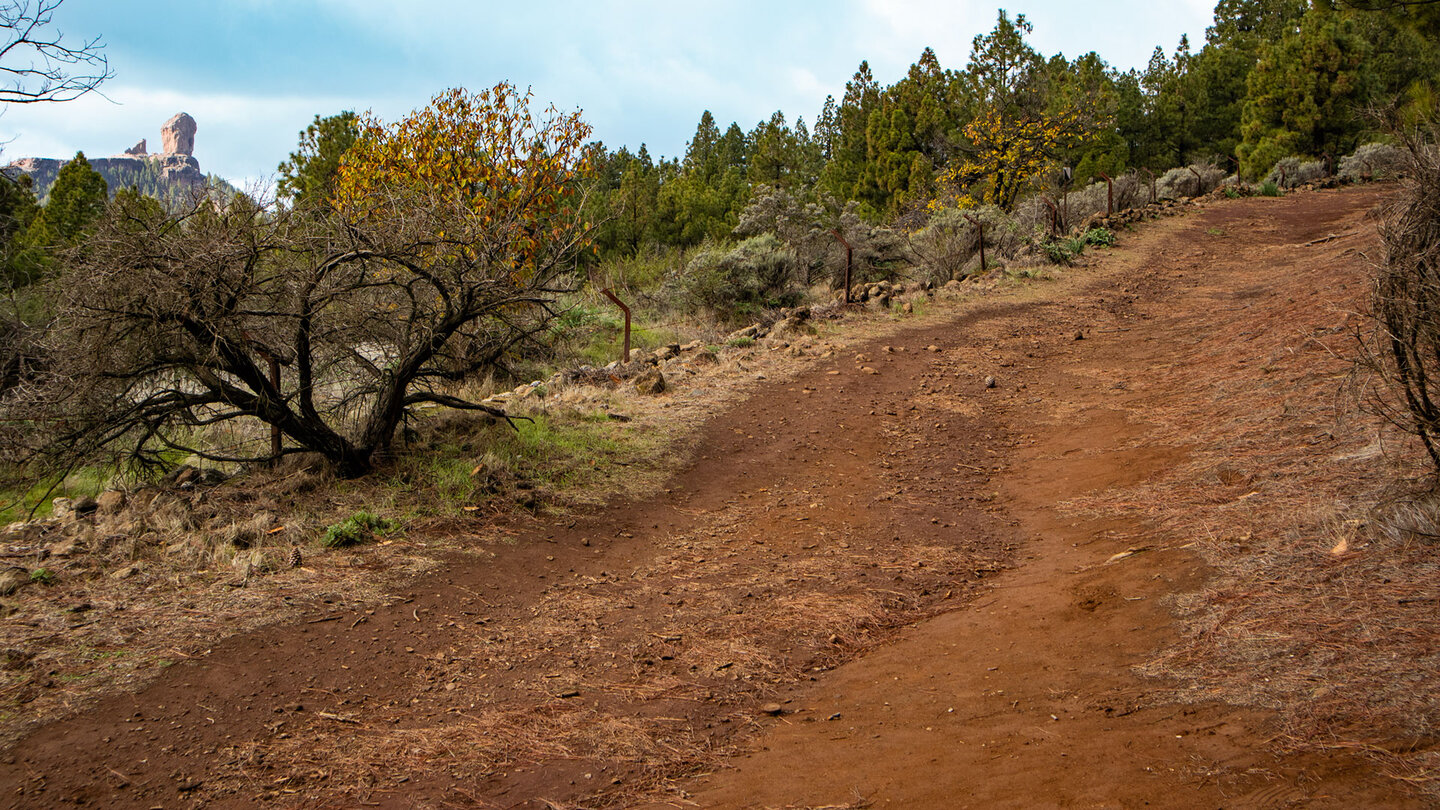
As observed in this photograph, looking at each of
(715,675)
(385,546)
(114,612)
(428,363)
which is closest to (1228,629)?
(715,675)

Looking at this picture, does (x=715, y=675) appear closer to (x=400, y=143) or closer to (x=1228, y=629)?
(x=1228, y=629)

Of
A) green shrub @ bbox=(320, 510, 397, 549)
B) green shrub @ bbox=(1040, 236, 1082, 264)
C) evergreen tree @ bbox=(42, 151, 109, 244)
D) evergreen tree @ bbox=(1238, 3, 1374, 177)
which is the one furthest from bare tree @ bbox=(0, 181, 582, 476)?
evergreen tree @ bbox=(1238, 3, 1374, 177)

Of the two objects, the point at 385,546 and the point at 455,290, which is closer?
the point at 385,546

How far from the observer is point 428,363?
25.9 ft

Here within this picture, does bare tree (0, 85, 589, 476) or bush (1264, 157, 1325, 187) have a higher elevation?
bush (1264, 157, 1325, 187)

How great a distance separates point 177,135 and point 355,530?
553 ft

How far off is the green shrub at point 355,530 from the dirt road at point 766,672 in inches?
27.4

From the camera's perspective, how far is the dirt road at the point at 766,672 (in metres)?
3.48

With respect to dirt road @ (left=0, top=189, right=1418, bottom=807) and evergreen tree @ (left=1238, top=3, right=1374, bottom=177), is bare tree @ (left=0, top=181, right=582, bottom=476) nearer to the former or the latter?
dirt road @ (left=0, top=189, right=1418, bottom=807)

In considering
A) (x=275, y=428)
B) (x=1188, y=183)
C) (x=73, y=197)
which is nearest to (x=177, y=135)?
(x=73, y=197)

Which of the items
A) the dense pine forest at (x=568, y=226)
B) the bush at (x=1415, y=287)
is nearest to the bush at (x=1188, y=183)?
the dense pine forest at (x=568, y=226)

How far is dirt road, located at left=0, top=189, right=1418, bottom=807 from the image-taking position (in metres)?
3.48

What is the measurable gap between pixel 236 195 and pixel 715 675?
4819 millimetres

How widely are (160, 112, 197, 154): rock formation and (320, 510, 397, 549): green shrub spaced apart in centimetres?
16433
